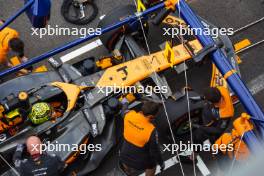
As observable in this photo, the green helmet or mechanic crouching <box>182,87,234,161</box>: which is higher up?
the green helmet

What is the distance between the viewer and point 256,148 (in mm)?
5066

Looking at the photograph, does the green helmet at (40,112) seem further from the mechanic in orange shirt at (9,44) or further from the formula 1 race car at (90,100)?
the mechanic in orange shirt at (9,44)

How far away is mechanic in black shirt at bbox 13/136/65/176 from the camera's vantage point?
6441mm

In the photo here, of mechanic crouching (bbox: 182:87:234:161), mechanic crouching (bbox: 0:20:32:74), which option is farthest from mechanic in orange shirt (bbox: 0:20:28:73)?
mechanic crouching (bbox: 182:87:234:161)

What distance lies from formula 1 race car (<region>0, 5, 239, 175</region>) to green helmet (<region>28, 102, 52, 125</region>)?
0.06m

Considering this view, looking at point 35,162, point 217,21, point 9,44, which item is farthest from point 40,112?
point 217,21

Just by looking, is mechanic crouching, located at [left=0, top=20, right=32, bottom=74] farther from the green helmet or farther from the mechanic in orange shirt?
the green helmet

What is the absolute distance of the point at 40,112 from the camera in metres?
6.90

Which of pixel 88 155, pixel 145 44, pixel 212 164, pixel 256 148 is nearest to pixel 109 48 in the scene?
pixel 145 44

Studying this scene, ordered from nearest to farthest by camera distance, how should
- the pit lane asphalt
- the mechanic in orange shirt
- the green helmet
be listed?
the green helmet → the mechanic in orange shirt → the pit lane asphalt

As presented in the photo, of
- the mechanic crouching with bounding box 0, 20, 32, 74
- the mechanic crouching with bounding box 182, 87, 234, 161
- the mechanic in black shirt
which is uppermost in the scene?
the mechanic crouching with bounding box 0, 20, 32, 74

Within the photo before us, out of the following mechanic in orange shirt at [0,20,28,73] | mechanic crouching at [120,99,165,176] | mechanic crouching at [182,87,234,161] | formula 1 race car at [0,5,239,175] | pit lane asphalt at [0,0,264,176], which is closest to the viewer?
mechanic crouching at [120,99,165,176]

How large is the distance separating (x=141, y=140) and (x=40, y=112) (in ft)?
4.85

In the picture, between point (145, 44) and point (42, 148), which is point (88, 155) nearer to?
point (42, 148)
